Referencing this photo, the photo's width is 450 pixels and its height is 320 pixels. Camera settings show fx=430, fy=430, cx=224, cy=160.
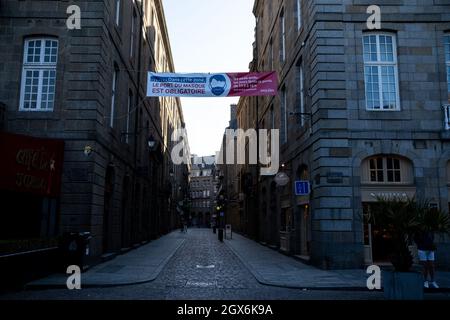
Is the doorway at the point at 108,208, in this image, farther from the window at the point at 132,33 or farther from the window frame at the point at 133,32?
the window at the point at 132,33

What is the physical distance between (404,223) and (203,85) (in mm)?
9226

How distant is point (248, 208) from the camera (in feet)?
127

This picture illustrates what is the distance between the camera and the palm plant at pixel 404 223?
9.01 m

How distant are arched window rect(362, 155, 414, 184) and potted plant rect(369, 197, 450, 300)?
5.73 meters

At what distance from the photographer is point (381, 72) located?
16344 mm

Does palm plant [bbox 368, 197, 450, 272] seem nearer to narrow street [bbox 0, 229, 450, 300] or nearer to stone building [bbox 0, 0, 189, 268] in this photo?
narrow street [bbox 0, 229, 450, 300]

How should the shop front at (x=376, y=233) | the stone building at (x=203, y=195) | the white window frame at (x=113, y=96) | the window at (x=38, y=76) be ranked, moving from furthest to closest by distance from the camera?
the stone building at (x=203, y=195)
the white window frame at (x=113, y=96)
the window at (x=38, y=76)
the shop front at (x=376, y=233)

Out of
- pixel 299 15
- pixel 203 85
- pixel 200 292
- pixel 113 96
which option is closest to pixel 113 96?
pixel 113 96

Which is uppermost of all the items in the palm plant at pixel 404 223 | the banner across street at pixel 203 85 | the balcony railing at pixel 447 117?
the banner across street at pixel 203 85

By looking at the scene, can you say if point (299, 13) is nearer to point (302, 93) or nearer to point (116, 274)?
point (302, 93)

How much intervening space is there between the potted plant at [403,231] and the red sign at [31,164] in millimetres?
10311

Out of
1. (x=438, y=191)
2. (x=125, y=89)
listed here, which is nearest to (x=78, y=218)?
(x=125, y=89)

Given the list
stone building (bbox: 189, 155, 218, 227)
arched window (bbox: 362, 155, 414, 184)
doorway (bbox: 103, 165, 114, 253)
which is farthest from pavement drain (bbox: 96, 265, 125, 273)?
stone building (bbox: 189, 155, 218, 227)

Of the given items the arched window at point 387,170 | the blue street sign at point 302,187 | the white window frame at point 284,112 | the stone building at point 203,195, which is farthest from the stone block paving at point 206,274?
the stone building at point 203,195
